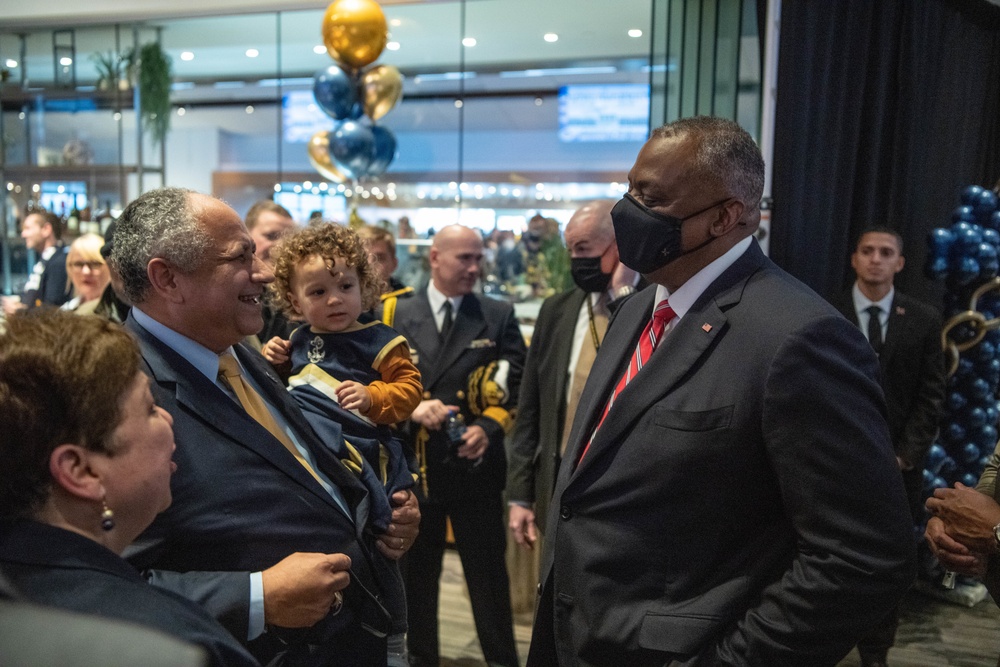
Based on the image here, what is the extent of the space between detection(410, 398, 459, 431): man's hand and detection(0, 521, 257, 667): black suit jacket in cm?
208

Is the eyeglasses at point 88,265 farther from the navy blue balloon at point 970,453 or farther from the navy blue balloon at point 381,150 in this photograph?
the navy blue balloon at point 970,453

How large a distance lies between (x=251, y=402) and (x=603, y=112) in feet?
23.3

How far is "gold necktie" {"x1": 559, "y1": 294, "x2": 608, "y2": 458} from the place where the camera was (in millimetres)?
2934

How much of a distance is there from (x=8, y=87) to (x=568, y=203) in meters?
6.48

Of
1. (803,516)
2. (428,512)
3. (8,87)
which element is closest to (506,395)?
(428,512)

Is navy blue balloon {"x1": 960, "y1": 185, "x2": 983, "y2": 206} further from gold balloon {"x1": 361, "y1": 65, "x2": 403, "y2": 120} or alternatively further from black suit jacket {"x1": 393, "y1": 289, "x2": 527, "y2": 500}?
gold balloon {"x1": 361, "y1": 65, "x2": 403, "y2": 120}

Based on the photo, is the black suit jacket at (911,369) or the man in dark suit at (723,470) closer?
the man in dark suit at (723,470)

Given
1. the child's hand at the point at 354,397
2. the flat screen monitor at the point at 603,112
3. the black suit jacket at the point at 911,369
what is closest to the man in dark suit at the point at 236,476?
the child's hand at the point at 354,397

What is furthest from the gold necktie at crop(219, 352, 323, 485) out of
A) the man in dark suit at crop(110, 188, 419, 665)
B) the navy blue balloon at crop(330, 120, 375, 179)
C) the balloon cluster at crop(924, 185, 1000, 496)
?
the navy blue balloon at crop(330, 120, 375, 179)

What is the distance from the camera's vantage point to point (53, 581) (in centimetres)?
88

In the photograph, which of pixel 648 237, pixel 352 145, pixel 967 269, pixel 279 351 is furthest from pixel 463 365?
pixel 352 145

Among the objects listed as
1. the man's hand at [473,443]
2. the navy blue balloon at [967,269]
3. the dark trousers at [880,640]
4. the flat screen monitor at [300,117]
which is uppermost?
the flat screen monitor at [300,117]

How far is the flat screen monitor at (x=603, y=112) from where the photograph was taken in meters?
8.02

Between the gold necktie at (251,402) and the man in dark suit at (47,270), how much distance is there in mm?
3790
